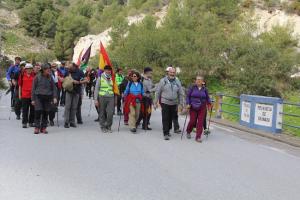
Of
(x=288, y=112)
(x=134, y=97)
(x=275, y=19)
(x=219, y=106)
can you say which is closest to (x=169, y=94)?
(x=134, y=97)

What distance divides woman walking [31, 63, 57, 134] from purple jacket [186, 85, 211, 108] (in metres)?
3.38

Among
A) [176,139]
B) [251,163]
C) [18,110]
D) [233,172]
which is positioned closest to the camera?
[233,172]

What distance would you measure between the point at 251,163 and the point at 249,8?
155 ft

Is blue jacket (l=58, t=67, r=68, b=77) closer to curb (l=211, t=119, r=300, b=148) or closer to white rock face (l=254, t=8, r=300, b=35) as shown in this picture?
curb (l=211, t=119, r=300, b=148)

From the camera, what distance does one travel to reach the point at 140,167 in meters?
8.35

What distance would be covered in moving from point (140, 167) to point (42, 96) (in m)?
4.74

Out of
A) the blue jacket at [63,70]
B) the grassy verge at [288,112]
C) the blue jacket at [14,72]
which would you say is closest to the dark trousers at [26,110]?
the blue jacket at [14,72]

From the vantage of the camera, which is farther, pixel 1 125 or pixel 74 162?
pixel 1 125

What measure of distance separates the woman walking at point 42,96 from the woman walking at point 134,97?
6.50 ft

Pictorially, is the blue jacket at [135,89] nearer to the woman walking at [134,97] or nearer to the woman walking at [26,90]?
the woman walking at [134,97]

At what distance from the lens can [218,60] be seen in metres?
34.9

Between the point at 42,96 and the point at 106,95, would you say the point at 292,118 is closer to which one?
the point at 106,95

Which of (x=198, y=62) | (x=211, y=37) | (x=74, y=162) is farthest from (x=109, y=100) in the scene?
(x=211, y=37)

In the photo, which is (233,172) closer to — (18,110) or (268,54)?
(18,110)
